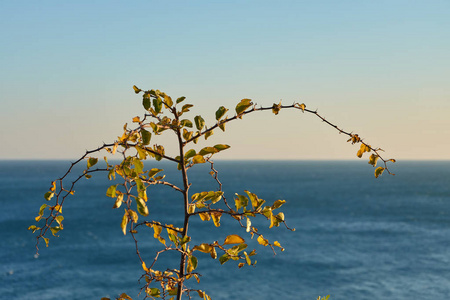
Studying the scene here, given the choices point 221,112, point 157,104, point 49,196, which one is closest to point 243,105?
point 221,112

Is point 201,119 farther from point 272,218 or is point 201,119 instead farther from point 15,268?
point 15,268

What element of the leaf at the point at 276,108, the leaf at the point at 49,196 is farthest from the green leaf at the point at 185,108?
the leaf at the point at 49,196

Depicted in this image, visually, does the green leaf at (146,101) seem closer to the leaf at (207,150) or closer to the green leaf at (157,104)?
the green leaf at (157,104)

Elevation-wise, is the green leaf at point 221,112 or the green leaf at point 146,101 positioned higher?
the green leaf at point 146,101

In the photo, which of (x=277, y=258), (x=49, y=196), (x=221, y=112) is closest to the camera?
(x=221, y=112)

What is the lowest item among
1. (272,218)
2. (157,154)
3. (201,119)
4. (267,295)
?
(267,295)

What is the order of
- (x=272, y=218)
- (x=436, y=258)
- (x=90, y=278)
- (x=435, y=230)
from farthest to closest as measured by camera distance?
(x=435, y=230) < (x=436, y=258) < (x=90, y=278) < (x=272, y=218)

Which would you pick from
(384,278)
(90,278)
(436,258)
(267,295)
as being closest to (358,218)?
(436,258)

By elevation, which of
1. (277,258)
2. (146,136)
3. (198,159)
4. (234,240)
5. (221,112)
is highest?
(221,112)

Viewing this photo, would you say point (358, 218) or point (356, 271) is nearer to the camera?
point (356, 271)

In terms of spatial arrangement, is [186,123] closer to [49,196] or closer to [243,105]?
[243,105]

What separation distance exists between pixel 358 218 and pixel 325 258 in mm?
42893

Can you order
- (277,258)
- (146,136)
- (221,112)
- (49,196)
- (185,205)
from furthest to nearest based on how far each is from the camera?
(277,258) < (49,196) < (221,112) < (185,205) < (146,136)

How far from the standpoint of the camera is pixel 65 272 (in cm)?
8012
